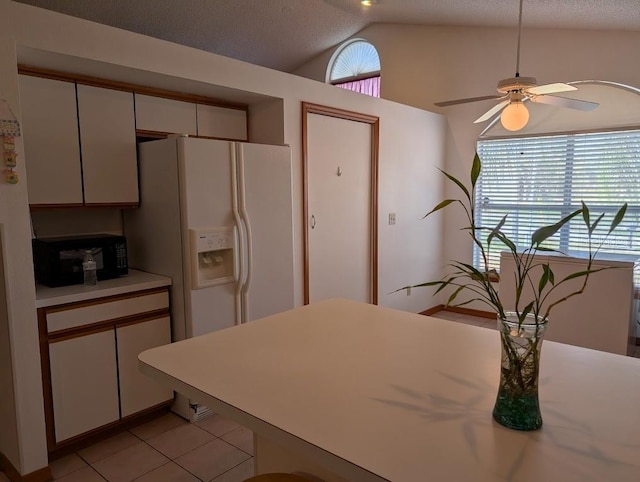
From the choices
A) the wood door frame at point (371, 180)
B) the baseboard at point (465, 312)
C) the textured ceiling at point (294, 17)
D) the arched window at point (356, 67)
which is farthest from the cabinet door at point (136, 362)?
the arched window at point (356, 67)

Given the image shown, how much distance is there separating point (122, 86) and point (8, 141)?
890 millimetres

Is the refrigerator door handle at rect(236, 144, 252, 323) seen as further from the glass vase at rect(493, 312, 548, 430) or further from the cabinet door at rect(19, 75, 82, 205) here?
the glass vase at rect(493, 312, 548, 430)

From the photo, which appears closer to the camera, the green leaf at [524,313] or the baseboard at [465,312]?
the green leaf at [524,313]

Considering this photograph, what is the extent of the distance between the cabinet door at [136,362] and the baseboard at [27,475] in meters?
0.46

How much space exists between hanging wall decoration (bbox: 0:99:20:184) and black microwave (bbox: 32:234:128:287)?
52 centimetres

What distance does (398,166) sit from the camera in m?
4.53

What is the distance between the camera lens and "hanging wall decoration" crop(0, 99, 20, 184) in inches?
80.6

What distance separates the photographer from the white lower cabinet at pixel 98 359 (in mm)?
2332

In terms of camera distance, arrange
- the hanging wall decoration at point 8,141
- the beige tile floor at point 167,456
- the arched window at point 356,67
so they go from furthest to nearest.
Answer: the arched window at point 356,67 → the beige tile floor at point 167,456 → the hanging wall decoration at point 8,141

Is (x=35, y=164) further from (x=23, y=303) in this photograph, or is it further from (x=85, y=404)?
(x=85, y=404)

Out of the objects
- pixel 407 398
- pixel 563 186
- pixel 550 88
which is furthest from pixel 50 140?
pixel 563 186

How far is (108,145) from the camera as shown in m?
2.74

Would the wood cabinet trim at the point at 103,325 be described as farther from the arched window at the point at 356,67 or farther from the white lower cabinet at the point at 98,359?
the arched window at the point at 356,67

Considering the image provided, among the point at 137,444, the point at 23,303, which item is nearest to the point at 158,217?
the point at 23,303
